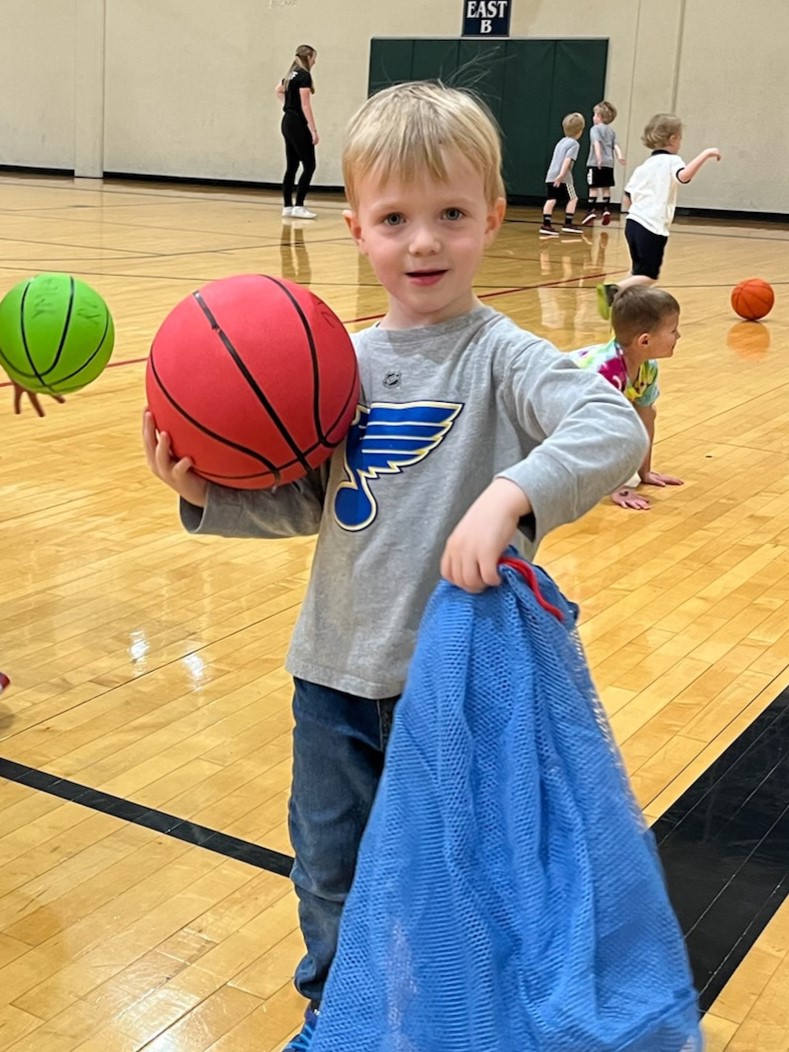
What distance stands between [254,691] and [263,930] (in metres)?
0.93

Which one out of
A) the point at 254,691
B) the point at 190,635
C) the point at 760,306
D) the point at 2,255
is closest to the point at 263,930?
the point at 254,691

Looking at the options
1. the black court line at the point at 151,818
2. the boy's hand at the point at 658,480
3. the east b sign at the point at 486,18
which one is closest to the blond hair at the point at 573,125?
the east b sign at the point at 486,18

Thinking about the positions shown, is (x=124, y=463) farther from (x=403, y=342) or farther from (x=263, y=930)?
(x=403, y=342)

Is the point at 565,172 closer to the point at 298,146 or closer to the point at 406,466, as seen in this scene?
the point at 298,146

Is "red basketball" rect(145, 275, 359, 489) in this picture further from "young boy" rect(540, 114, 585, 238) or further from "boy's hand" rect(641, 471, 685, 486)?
"young boy" rect(540, 114, 585, 238)

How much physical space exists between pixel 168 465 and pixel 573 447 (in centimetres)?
54

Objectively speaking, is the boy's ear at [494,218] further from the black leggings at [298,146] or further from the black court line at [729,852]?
the black leggings at [298,146]

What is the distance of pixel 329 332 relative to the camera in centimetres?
166

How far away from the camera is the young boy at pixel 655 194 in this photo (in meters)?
8.39

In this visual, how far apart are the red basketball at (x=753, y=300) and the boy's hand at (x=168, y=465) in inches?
294

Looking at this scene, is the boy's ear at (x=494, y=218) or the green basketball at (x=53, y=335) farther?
the green basketball at (x=53, y=335)

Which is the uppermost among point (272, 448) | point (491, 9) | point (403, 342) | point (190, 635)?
point (491, 9)

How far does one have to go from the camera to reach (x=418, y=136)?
1478 millimetres

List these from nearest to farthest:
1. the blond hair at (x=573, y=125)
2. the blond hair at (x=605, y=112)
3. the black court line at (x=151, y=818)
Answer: the black court line at (x=151, y=818), the blond hair at (x=573, y=125), the blond hair at (x=605, y=112)
